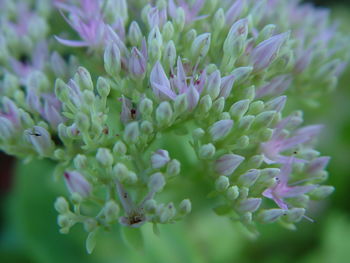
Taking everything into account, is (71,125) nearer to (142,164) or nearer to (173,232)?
(142,164)

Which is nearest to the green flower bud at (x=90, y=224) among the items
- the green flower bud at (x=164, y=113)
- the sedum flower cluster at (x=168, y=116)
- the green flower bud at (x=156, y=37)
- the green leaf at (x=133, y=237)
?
the sedum flower cluster at (x=168, y=116)

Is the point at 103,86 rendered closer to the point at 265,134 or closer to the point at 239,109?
the point at 239,109

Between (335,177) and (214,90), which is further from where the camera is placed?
(335,177)

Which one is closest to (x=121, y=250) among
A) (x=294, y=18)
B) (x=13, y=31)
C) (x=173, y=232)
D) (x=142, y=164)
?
(x=173, y=232)

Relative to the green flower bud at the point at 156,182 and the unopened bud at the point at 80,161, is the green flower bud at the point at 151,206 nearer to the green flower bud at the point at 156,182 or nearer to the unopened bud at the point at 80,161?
the green flower bud at the point at 156,182

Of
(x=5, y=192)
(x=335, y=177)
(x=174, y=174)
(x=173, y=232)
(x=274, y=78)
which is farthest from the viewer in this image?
(x=5, y=192)
